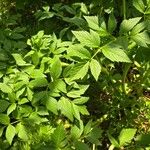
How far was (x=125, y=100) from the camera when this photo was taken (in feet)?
8.66

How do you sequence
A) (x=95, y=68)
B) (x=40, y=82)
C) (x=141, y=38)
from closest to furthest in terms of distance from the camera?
(x=95, y=68), (x=141, y=38), (x=40, y=82)

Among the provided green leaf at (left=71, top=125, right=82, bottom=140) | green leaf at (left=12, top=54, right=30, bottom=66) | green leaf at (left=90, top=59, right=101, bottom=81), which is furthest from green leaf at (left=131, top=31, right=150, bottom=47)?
green leaf at (left=12, top=54, right=30, bottom=66)

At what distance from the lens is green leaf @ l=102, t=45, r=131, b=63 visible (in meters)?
1.89

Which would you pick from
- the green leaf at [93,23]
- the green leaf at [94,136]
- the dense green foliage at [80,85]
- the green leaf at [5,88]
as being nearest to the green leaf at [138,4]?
the dense green foliage at [80,85]

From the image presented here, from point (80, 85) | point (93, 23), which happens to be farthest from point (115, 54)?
point (80, 85)

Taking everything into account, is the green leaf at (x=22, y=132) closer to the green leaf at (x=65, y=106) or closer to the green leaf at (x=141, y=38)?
the green leaf at (x=65, y=106)

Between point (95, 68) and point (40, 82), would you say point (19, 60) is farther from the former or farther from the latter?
point (95, 68)

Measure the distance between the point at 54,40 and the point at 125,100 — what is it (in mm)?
711

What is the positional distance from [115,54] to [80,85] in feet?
1.33

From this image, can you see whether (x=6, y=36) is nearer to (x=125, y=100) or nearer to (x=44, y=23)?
(x=44, y=23)

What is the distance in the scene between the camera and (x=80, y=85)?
2.22m

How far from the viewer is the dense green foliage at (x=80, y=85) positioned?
2012 mm

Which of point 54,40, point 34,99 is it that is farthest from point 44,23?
point 34,99

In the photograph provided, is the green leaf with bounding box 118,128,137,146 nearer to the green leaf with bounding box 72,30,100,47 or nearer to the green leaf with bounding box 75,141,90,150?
the green leaf with bounding box 75,141,90,150
